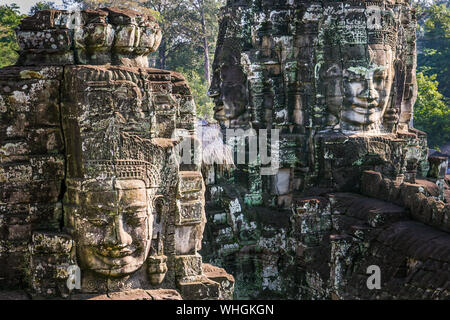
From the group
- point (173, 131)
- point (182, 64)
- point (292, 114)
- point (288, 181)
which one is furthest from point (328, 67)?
point (182, 64)

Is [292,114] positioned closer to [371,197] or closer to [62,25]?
[371,197]

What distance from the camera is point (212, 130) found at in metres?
12.7

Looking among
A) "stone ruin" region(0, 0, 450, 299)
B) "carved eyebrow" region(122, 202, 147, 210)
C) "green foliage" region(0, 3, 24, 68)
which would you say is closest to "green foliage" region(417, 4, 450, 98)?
"stone ruin" region(0, 0, 450, 299)

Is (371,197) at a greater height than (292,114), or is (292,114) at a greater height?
(292,114)

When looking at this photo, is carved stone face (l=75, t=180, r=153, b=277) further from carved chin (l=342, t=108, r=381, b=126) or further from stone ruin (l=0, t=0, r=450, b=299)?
carved chin (l=342, t=108, r=381, b=126)

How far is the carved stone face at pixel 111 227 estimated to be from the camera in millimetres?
5559

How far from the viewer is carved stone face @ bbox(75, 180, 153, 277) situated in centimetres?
556

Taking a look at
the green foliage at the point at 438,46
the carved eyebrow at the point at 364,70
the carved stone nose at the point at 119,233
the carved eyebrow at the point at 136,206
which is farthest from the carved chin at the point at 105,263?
the green foliage at the point at 438,46

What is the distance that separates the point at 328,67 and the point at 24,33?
7068 millimetres

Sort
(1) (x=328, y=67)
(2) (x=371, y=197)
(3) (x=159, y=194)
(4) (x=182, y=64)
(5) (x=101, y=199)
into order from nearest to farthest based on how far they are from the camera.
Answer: (5) (x=101, y=199) → (3) (x=159, y=194) → (2) (x=371, y=197) → (1) (x=328, y=67) → (4) (x=182, y=64)

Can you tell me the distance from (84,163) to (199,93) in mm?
18653

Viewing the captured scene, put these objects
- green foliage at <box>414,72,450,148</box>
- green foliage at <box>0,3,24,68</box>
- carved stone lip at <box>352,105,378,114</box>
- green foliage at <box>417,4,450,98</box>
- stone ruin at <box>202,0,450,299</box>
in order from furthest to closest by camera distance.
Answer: green foliage at <box>417,4,450,98</box> < green foliage at <box>414,72,450,148</box> < green foliage at <box>0,3,24,68</box> < carved stone lip at <box>352,105,378,114</box> < stone ruin at <box>202,0,450,299</box>

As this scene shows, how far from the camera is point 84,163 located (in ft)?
18.3

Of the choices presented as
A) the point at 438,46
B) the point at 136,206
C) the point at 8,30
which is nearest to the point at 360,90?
the point at 136,206
